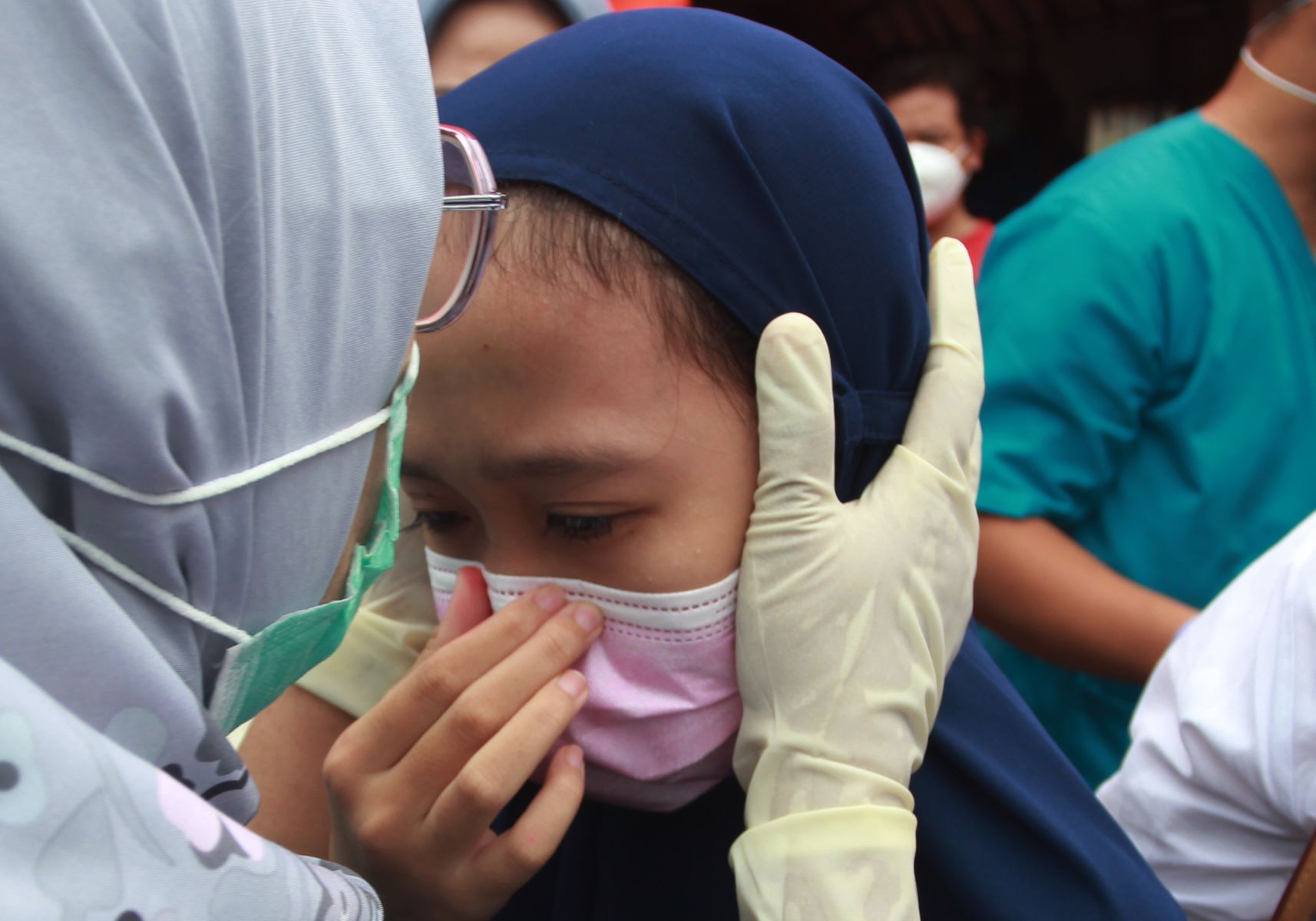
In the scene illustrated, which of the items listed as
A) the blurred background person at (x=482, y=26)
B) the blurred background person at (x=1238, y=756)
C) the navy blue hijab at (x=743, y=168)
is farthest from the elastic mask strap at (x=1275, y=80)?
the navy blue hijab at (x=743, y=168)

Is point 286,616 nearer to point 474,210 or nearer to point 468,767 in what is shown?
point 468,767

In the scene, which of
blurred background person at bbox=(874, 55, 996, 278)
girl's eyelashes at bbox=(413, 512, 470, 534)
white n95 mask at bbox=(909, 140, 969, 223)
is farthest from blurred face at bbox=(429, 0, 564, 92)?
blurred background person at bbox=(874, 55, 996, 278)

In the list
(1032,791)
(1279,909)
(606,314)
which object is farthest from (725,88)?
(1279,909)

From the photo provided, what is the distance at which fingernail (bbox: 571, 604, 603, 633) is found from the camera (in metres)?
1.28

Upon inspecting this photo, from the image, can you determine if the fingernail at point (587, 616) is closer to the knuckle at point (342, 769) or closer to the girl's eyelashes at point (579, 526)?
the girl's eyelashes at point (579, 526)

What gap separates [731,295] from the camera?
1.23 meters

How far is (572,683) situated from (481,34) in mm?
1719

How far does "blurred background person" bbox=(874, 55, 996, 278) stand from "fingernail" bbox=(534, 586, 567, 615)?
11.0ft

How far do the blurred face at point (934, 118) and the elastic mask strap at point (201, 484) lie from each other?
3.90 m

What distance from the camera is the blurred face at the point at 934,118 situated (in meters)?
4.49

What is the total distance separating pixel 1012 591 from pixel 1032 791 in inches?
38.6

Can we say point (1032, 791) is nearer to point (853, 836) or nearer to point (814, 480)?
point (853, 836)

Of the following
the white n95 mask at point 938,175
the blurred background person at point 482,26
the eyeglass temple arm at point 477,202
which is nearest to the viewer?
the eyeglass temple arm at point 477,202

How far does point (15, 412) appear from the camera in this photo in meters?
0.73
